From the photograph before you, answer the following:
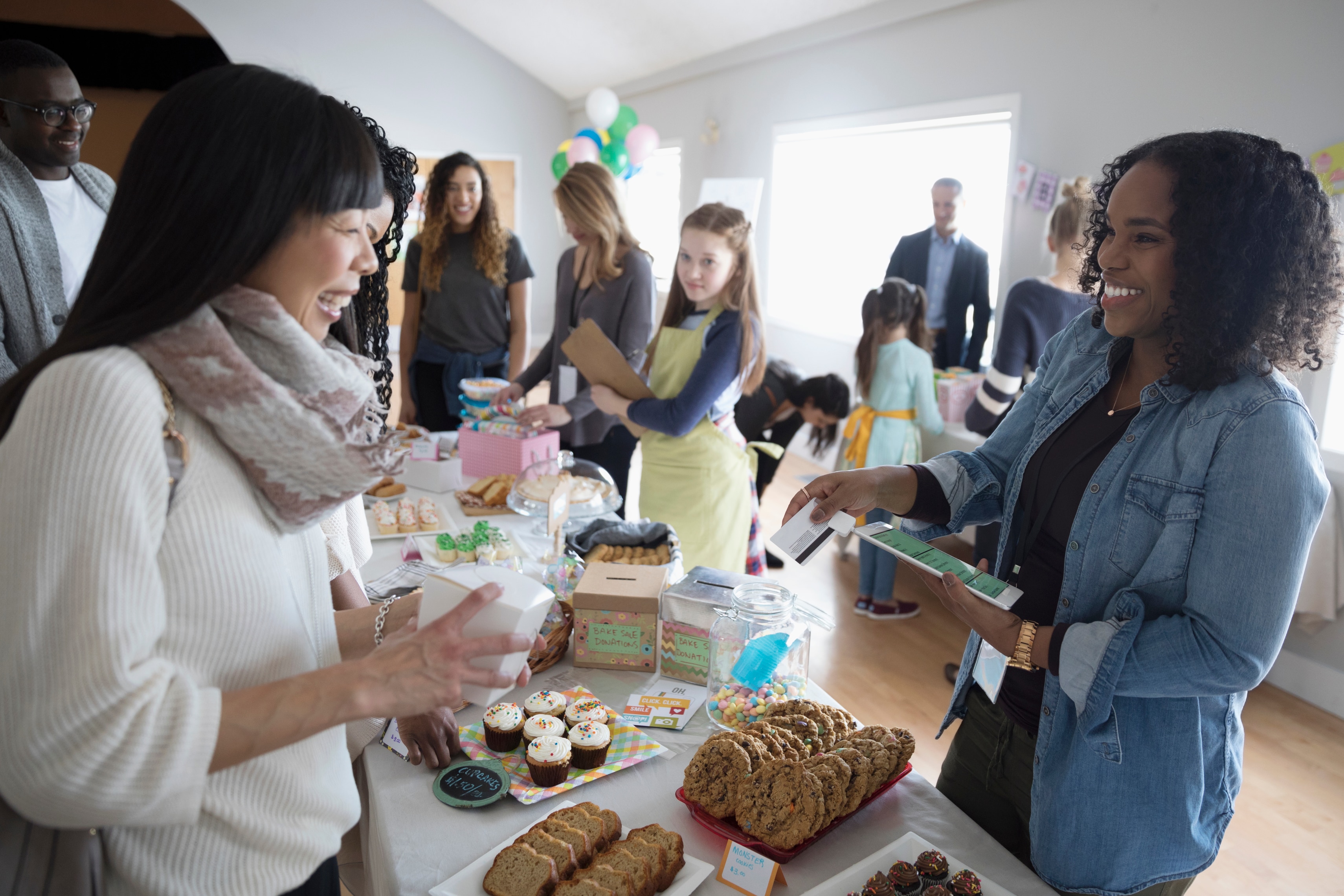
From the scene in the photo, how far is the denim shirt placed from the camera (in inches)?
40.4

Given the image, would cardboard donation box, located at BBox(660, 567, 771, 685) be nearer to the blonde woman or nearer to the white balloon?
the blonde woman

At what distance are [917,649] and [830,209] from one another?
404 centimetres

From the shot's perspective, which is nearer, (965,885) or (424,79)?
(965,885)

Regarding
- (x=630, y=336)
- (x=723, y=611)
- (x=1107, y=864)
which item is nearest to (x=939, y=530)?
(x=723, y=611)

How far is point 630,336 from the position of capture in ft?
10.1

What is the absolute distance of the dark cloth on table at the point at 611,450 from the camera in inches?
129

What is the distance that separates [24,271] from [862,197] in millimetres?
5345

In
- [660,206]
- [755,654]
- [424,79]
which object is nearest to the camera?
[755,654]

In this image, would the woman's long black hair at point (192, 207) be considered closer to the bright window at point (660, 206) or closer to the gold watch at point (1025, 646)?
the gold watch at point (1025, 646)

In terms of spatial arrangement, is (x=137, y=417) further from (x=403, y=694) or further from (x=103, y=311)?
(x=403, y=694)

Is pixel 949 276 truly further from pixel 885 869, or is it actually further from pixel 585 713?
pixel 885 869

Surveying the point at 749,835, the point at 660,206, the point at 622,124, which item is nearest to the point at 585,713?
the point at 749,835

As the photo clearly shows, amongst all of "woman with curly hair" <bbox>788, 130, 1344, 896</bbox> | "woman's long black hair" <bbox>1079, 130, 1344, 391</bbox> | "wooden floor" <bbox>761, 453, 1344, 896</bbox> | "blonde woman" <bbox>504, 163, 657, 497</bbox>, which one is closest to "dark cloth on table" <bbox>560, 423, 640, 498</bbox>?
"blonde woman" <bbox>504, 163, 657, 497</bbox>

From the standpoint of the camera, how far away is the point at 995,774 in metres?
1.36
